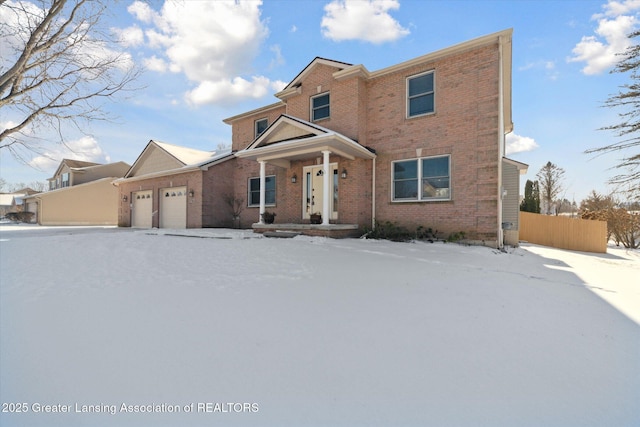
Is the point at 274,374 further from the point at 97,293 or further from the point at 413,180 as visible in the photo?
the point at 413,180

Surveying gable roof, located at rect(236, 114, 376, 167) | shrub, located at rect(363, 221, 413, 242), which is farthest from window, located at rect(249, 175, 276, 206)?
shrub, located at rect(363, 221, 413, 242)

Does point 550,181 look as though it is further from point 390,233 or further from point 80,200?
point 80,200

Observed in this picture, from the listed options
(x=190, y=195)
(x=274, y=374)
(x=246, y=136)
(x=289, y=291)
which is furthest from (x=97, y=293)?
(x=246, y=136)

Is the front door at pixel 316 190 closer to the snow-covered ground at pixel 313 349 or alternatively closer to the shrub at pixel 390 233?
the shrub at pixel 390 233

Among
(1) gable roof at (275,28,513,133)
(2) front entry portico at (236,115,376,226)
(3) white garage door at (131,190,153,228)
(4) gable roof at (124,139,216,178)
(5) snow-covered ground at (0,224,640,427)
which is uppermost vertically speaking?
(1) gable roof at (275,28,513,133)

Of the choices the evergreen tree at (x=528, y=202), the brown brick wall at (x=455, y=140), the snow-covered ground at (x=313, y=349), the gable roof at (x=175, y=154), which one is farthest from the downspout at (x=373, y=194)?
the evergreen tree at (x=528, y=202)

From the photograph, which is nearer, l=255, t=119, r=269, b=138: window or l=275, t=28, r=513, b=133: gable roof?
l=275, t=28, r=513, b=133: gable roof

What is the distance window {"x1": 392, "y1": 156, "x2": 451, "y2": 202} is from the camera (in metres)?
9.61

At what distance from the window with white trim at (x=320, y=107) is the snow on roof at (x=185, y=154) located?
7.36 meters

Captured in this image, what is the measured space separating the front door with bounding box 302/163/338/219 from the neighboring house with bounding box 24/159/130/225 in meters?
23.7

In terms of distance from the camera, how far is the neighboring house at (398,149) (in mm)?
8969

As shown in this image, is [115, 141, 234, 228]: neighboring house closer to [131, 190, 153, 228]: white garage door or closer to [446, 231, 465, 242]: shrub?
[131, 190, 153, 228]: white garage door

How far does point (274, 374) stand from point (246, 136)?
15.0m

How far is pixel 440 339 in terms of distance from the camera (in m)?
2.75
